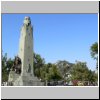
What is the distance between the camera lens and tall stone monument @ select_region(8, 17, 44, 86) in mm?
11086

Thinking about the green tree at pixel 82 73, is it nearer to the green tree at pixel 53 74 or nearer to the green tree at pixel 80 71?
the green tree at pixel 80 71

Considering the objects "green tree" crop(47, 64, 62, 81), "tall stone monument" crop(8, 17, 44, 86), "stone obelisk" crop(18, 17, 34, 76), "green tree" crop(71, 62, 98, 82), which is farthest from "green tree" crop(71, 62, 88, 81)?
"stone obelisk" crop(18, 17, 34, 76)

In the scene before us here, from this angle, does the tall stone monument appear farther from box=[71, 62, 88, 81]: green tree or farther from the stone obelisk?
box=[71, 62, 88, 81]: green tree

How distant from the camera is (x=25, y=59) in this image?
36.4 feet

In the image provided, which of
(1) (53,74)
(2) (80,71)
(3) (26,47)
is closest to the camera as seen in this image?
(3) (26,47)

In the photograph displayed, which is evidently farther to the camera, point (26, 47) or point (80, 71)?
point (80, 71)

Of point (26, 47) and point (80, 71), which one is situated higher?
point (26, 47)

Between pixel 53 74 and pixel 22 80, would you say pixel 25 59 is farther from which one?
pixel 53 74

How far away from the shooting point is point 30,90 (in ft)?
26.3

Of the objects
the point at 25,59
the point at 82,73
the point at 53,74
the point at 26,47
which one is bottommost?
the point at 53,74

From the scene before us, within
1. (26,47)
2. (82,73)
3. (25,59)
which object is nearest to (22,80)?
(25,59)

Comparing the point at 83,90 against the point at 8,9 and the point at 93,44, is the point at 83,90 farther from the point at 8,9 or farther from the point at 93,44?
the point at 93,44

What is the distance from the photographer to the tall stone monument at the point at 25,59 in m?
11.1

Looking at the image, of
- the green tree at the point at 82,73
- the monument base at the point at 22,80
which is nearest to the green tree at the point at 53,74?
the green tree at the point at 82,73
